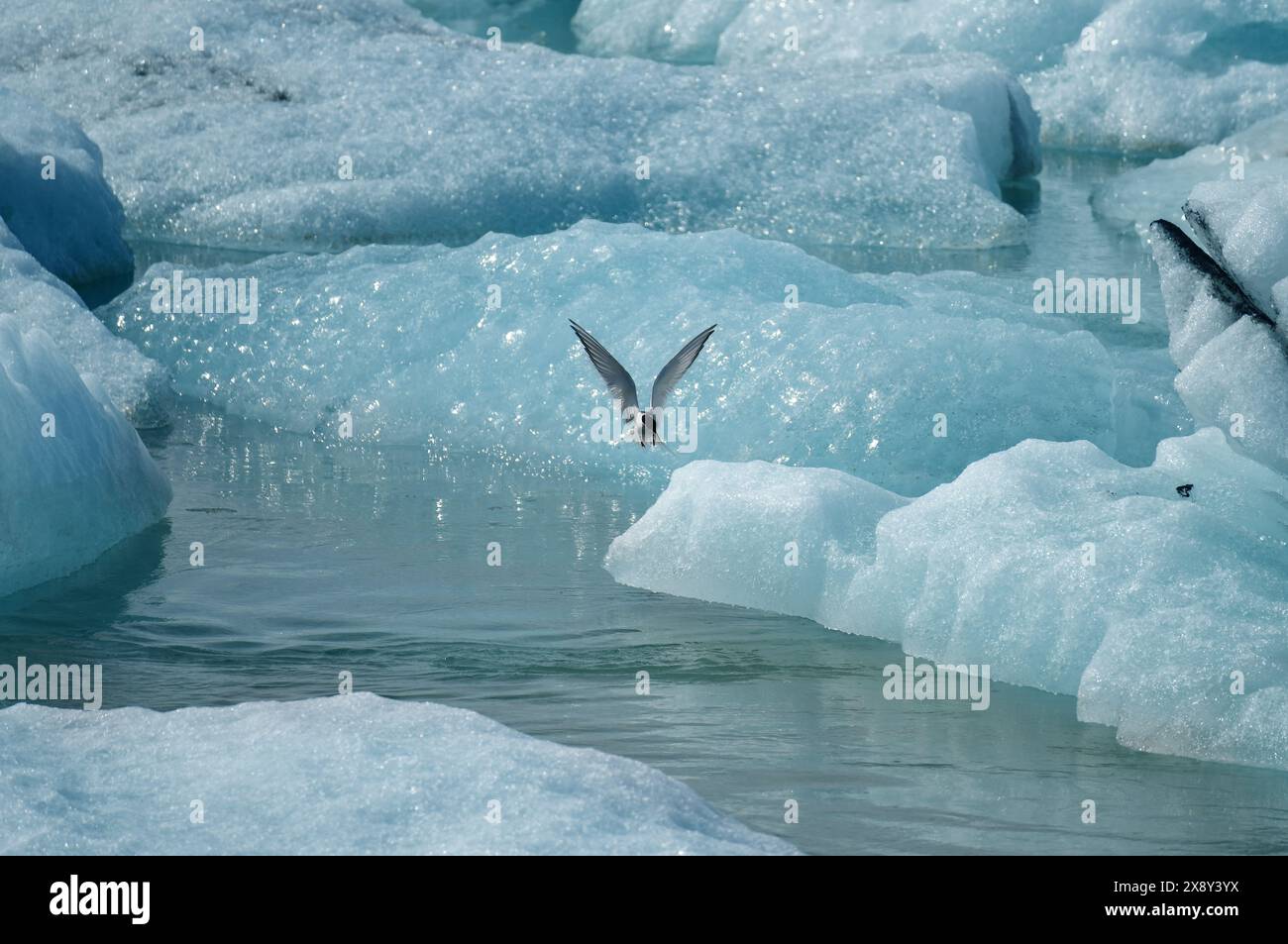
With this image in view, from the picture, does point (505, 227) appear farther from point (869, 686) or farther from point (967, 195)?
point (869, 686)

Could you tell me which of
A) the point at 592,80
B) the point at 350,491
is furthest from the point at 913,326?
the point at 592,80

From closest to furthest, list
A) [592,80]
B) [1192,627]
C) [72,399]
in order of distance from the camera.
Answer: [1192,627] < [72,399] < [592,80]

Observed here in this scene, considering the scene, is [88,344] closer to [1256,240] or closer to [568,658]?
[568,658]

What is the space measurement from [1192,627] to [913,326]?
2.46 metres

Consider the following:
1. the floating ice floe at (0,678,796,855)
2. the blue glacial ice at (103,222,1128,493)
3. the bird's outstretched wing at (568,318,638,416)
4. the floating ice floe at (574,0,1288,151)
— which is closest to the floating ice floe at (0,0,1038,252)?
the blue glacial ice at (103,222,1128,493)

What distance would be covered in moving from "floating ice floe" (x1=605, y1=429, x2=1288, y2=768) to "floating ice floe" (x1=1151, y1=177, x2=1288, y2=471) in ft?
0.76

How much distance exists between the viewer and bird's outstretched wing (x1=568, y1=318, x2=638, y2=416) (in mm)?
4703

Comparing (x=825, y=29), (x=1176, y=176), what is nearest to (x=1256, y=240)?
(x=1176, y=176)

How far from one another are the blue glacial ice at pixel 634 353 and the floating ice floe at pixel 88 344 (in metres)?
0.35

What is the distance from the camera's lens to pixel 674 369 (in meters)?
4.65

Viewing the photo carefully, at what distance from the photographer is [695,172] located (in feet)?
34.0

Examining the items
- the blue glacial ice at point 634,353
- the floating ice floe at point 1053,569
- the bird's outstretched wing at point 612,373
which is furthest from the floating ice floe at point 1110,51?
the bird's outstretched wing at point 612,373

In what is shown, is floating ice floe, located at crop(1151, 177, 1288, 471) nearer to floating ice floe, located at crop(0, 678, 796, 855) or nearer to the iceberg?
floating ice floe, located at crop(0, 678, 796, 855)
